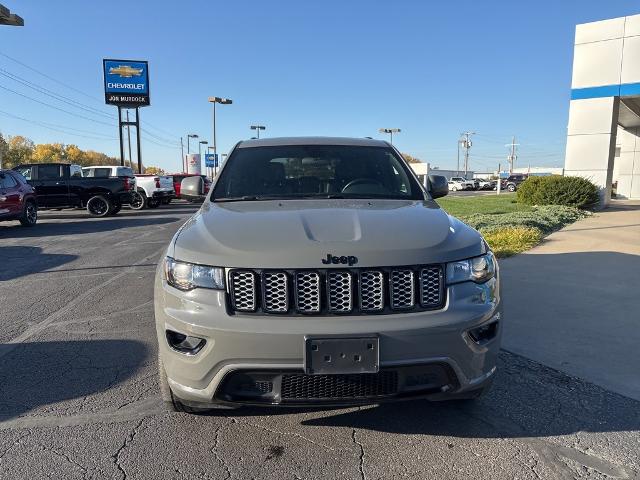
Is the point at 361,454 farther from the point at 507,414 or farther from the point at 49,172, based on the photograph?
the point at 49,172

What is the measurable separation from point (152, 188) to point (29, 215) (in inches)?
305

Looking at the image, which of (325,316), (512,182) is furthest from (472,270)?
(512,182)

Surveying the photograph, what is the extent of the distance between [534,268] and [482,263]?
5.11 meters

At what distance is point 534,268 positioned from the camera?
24.0 ft

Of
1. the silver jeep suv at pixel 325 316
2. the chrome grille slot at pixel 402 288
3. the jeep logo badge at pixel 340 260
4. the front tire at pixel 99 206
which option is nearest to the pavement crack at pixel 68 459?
the silver jeep suv at pixel 325 316

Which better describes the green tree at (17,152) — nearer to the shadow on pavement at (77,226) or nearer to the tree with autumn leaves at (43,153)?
the tree with autumn leaves at (43,153)

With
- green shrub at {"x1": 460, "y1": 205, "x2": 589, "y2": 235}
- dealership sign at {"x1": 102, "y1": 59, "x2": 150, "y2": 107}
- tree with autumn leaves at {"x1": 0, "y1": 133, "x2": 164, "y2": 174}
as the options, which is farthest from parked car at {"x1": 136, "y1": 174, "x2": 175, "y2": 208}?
tree with autumn leaves at {"x1": 0, "y1": 133, "x2": 164, "y2": 174}

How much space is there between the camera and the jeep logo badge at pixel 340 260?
8.18 feet

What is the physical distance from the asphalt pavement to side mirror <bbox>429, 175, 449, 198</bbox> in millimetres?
1516

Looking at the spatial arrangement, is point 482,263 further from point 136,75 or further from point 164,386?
point 136,75

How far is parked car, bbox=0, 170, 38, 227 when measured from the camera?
13211 mm

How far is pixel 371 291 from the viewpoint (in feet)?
8.22

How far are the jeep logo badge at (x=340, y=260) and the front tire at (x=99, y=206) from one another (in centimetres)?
1759

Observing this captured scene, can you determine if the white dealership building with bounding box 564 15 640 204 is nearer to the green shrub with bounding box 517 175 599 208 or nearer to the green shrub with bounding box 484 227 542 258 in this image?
the green shrub with bounding box 517 175 599 208
